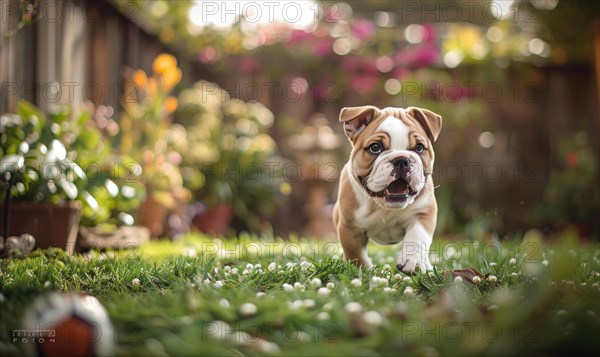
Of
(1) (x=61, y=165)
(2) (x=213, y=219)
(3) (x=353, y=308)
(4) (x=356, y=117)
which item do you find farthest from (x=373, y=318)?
(2) (x=213, y=219)

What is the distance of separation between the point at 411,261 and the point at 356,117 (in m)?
0.63

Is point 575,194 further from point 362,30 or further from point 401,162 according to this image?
point 401,162

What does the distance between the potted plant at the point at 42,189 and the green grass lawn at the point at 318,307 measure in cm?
47

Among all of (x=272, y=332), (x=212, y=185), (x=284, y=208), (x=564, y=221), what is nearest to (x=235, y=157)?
(x=212, y=185)

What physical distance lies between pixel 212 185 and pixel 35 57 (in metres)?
1.94

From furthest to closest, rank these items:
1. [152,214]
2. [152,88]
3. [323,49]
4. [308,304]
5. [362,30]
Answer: [362,30] → [323,49] → [152,88] → [152,214] → [308,304]

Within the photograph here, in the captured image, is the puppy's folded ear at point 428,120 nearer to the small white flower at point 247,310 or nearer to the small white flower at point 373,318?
the small white flower at point 373,318

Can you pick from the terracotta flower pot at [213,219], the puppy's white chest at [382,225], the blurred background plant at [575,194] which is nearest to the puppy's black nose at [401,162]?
the puppy's white chest at [382,225]

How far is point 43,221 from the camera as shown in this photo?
3053 millimetres

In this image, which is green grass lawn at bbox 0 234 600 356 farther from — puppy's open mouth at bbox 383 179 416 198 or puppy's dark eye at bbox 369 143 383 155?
puppy's dark eye at bbox 369 143 383 155

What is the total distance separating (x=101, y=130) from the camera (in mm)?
4703

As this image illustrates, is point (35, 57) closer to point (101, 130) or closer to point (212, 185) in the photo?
point (101, 130)

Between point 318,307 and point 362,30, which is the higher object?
point 362,30

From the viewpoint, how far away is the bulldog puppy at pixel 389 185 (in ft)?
7.46
